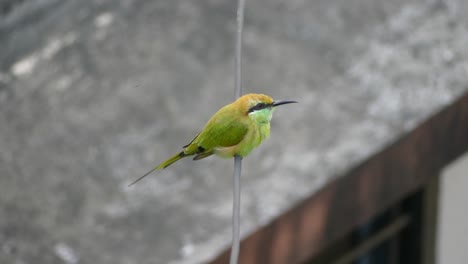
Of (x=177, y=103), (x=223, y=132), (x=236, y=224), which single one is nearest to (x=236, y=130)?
(x=223, y=132)

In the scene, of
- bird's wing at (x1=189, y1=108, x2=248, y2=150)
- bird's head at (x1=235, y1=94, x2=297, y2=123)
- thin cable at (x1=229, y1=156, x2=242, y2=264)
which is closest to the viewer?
thin cable at (x1=229, y1=156, x2=242, y2=264)

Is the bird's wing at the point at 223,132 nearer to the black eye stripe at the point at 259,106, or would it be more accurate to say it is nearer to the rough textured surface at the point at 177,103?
the black eye stripe at the point at 259,106

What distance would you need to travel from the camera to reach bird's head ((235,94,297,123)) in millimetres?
2633

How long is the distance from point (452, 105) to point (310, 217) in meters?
0.87

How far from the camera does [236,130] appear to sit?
2.77 meters

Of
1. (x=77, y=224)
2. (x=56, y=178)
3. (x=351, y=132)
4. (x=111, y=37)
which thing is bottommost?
(x=77, y=224)

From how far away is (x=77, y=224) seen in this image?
365cm

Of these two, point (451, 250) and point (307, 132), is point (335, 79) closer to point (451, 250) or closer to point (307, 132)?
point (307, 132)

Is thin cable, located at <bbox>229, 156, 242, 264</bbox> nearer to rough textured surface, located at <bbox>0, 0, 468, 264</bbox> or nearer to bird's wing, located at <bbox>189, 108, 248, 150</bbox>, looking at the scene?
bird's wing, located at <bbox>189, 108, 248, 150</bbox>

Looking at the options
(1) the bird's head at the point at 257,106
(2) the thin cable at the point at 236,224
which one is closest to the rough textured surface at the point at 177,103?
(1) the bird's head at the point at 257,106

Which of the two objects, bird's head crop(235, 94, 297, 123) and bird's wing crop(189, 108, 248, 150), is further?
bird's wing crop(189, 108, 248, 150)

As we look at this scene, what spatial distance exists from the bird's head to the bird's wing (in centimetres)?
5

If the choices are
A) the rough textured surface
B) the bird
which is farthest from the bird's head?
the rough textured surface

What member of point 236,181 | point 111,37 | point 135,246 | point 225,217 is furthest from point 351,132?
point 236,181
